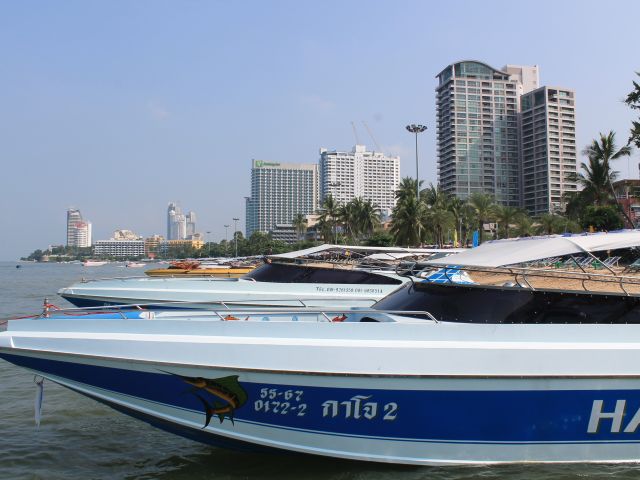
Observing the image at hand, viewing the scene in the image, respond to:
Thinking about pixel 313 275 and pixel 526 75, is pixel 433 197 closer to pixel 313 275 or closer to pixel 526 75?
pixel 313 275

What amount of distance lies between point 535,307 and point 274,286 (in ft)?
25.8

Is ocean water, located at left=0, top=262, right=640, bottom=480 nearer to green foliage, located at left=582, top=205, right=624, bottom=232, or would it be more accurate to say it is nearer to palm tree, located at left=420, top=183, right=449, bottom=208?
green foliage, located at left=582, top=205, right=624, bottom=232

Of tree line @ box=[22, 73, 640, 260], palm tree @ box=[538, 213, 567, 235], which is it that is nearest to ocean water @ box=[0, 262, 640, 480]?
tree line @ box=[22, 73, 640, 260]

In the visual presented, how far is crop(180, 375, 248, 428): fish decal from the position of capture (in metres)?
4.41

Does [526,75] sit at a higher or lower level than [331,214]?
higher

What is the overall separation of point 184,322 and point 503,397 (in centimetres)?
264

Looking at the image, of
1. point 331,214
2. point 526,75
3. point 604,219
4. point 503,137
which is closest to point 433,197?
point 331,214

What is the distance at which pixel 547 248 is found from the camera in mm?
5188

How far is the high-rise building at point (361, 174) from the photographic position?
17238cm

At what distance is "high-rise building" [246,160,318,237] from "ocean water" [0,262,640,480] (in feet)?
576

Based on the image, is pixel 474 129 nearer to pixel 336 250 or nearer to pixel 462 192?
pixel 462 192

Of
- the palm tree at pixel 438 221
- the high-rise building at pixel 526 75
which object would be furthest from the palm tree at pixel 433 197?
the high-rise building at pixel 526 75

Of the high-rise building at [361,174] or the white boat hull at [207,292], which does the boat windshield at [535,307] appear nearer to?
the white boat hull at [207,292]

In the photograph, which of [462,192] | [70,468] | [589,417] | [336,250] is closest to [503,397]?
[589,417]
